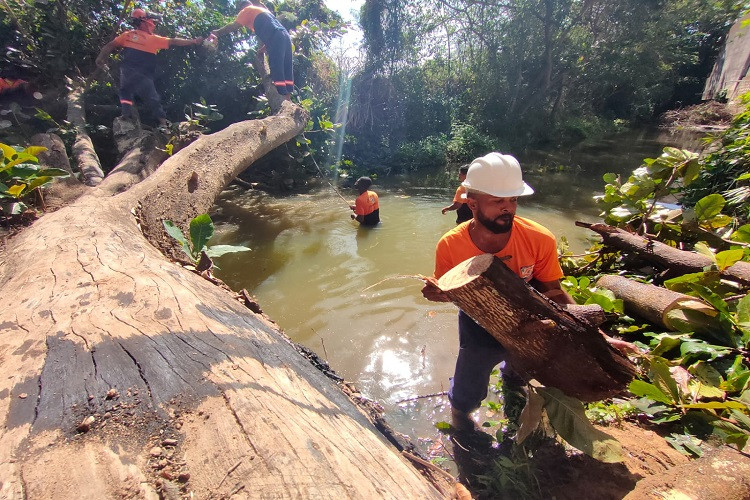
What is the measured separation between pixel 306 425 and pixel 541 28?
18.4 meters

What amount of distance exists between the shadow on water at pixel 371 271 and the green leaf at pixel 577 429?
99cm

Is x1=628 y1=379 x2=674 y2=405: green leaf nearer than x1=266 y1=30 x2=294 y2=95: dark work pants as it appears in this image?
Yes

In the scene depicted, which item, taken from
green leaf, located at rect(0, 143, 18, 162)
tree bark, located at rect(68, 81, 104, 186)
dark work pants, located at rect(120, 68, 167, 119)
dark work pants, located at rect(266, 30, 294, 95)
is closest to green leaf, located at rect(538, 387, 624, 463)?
green leaf, located at rect(0, 143, 18, 162)

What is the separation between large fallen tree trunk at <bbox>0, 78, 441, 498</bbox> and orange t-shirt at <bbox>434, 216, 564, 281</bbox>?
1.04m

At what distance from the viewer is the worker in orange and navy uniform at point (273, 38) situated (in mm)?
6680

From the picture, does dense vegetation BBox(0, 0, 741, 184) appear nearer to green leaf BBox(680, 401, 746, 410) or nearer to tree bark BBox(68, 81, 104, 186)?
tree bark BBox(68, 81, 104, 186)

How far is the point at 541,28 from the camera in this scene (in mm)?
14883

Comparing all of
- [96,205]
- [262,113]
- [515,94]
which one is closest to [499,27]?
[515,94]

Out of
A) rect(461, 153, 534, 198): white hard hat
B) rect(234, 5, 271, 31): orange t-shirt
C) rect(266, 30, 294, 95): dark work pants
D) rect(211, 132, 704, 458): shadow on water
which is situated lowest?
rect(211, 132, 704, 458): shadow on water

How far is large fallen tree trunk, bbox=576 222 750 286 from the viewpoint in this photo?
2.34m

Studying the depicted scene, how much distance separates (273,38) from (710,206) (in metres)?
7.08

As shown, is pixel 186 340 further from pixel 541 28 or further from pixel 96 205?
pixel 541 28

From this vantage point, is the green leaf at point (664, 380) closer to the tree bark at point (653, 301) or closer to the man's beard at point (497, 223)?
the tree bark at point (653, 301)

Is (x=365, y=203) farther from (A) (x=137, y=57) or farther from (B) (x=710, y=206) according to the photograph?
(A) (x=137, y=57)
